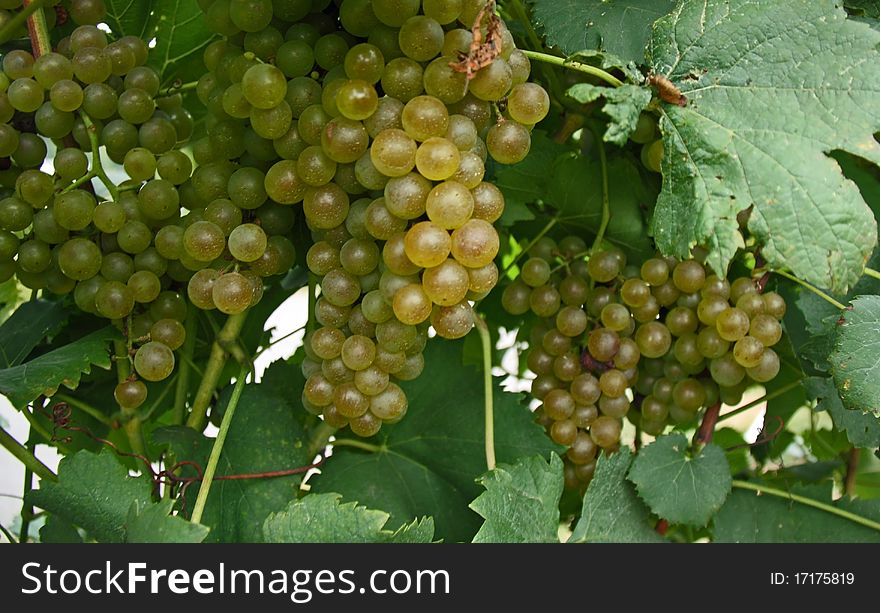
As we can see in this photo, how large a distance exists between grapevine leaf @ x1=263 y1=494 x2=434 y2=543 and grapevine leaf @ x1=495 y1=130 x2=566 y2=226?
370 mm

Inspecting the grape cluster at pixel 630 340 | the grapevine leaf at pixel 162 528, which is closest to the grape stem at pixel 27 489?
the grapevine leaf at pixel 162 528

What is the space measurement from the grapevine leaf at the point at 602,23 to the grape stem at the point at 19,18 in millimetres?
431

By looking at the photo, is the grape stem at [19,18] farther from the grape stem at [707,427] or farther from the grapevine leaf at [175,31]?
the grape stem at [707,427]

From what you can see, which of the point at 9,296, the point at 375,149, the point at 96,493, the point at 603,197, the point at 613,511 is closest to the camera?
the point at 375,149

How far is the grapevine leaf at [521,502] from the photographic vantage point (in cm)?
72

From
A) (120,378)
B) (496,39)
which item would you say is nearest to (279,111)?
(496,39)

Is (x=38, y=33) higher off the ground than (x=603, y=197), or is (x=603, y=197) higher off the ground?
(x=38, y=33)

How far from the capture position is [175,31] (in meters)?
0.91

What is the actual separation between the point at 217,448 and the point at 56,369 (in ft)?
0.51

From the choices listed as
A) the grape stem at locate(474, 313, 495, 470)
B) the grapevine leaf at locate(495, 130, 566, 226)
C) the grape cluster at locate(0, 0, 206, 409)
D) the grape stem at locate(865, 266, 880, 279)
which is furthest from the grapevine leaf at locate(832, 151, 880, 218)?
the grape cluster at locate(0, 0, 206, 409)

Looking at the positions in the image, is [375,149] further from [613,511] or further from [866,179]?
[866,179]

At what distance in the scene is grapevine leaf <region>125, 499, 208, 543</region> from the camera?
0.62m

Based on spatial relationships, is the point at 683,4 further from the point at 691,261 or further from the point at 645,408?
the point at 645,408

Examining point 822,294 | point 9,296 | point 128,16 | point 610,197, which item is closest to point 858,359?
point 822,294
